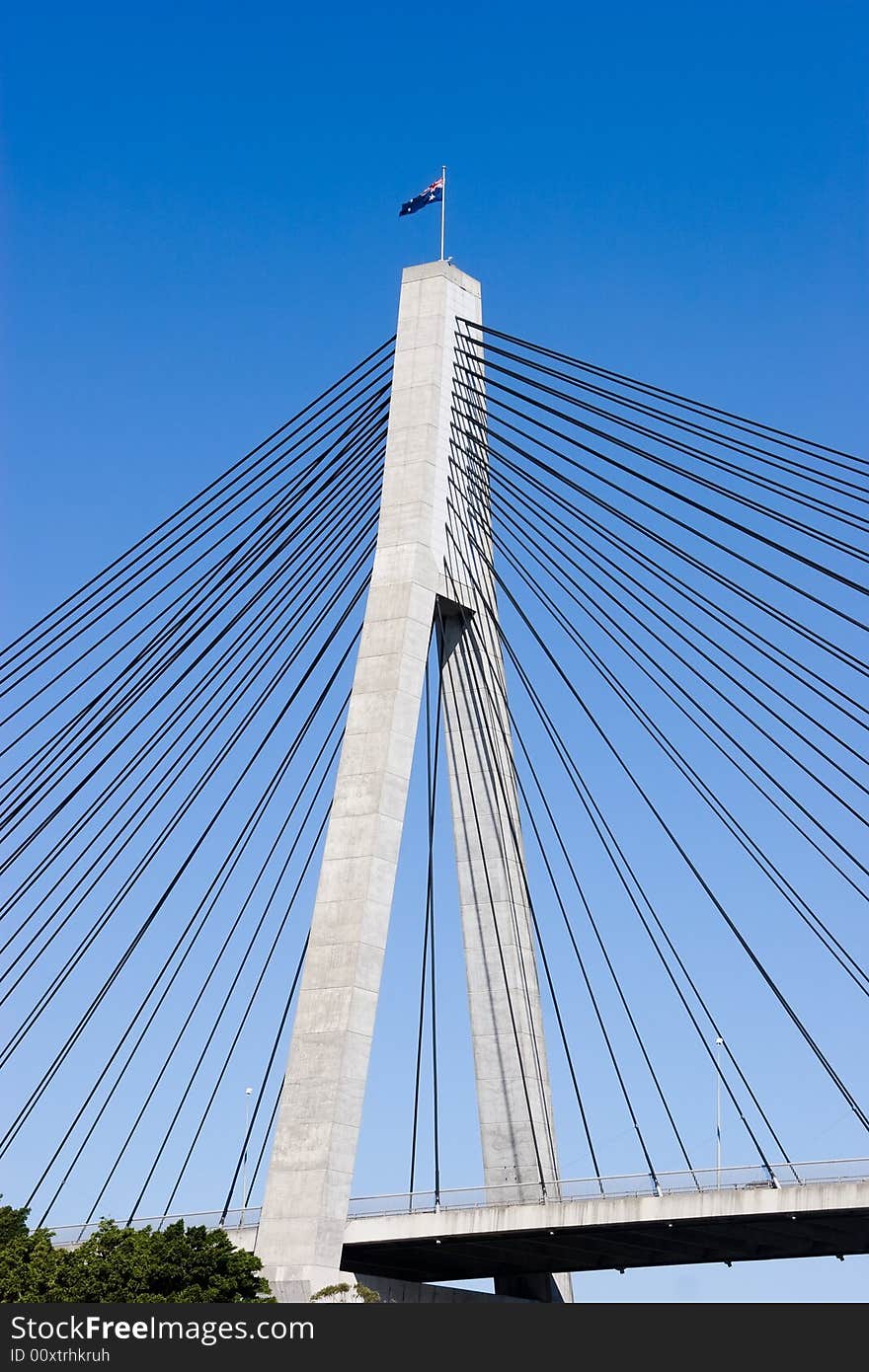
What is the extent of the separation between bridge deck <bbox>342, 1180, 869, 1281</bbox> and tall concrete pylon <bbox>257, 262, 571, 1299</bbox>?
127 cm

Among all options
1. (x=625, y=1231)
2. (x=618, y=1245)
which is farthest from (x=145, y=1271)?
(x=618, y=1245)

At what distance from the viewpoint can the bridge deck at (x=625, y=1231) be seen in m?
43.3

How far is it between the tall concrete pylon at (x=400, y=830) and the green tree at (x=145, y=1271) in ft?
4.98

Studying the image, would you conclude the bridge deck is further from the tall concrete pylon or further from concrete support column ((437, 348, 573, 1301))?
concrete support column ((437, 348, 573, 1301))

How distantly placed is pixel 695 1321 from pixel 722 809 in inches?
568

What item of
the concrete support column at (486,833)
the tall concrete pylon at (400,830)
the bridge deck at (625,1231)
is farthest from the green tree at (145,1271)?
the concrete support column at (486,833)

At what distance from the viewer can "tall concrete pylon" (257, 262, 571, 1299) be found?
44844 mm

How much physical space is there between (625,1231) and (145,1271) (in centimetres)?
1054

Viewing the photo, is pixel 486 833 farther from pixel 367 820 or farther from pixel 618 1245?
pixel 618 1245

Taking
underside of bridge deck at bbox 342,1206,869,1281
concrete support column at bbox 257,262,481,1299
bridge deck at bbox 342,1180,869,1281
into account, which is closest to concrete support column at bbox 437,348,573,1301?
concrete support column at bbox 257,262,481,1299

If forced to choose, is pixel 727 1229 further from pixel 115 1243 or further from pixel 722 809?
pixel 115 1243

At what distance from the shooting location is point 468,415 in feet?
164

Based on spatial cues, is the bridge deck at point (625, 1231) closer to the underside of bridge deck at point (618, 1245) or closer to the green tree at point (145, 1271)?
the underside of bridge deck at point (618, 1245)

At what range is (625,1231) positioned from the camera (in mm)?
46062
